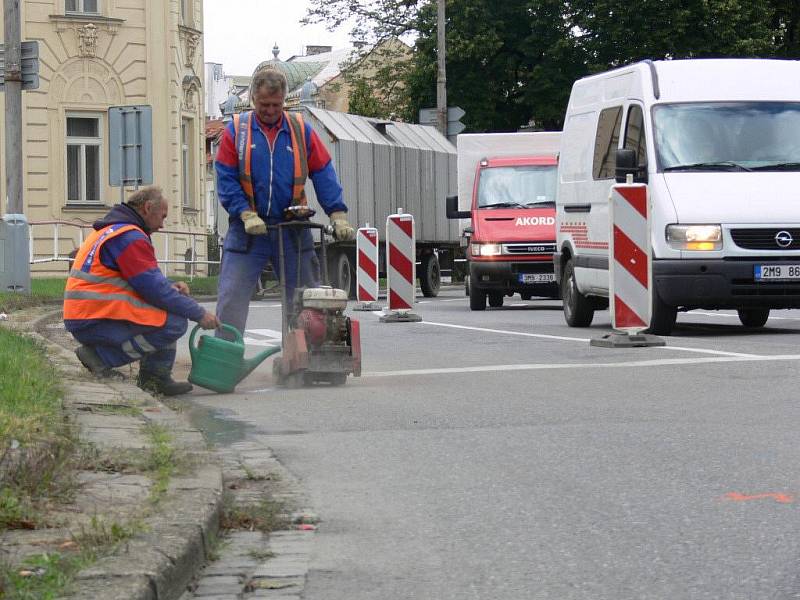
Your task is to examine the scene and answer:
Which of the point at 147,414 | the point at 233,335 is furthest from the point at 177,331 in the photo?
the point at 147,414

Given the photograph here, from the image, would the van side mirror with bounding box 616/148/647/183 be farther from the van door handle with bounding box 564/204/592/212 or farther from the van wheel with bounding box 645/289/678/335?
the van door handle with bounding box 564/204/592/212

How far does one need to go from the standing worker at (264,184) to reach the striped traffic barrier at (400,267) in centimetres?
843

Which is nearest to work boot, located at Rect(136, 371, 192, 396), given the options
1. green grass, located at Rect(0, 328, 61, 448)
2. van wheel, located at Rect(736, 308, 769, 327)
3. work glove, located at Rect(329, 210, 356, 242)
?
green grass, located at Rect(0, 328, 61, 448)

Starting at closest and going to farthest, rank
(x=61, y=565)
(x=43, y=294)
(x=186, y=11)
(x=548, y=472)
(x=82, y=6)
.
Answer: (x=61, y=565) → (x=548, y=472) → (x=43, y=294) → (x=82, y=6) → (x=186, y=11)

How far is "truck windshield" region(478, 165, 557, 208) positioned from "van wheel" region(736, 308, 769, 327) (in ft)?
24.2

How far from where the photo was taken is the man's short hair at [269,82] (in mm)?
10422

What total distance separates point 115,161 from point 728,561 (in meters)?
19.3

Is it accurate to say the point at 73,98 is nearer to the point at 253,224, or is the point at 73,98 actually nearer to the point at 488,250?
the point at 488,250

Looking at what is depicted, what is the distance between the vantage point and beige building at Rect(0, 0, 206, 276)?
117 feet

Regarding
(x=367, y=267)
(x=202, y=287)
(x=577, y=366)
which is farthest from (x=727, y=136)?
(x=202, y=287)

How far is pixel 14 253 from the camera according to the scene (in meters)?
22.0

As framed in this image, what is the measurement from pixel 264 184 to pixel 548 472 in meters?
4.24

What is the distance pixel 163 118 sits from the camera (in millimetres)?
37438

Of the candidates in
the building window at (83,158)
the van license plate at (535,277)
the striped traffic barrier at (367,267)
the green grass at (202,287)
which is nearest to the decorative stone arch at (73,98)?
the building window at (83,158)
